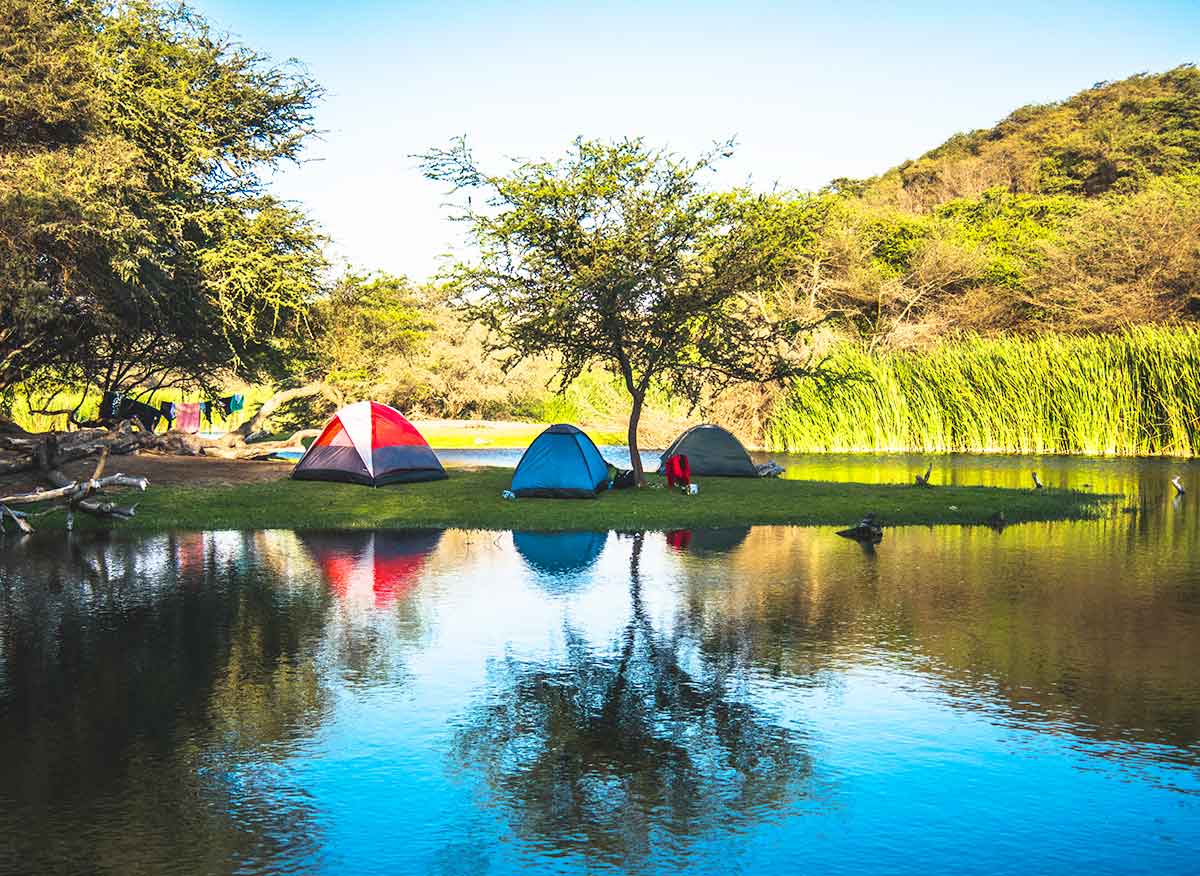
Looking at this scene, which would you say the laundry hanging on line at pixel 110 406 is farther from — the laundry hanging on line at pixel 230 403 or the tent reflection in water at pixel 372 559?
the tent reflection in water at pixel 372 559

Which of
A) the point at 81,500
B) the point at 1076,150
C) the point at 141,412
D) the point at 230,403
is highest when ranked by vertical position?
the point at 1076,150

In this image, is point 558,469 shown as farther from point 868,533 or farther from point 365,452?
point 868,533

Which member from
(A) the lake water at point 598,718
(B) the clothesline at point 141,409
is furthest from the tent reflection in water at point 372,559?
(B) the clothesline at point 141,409

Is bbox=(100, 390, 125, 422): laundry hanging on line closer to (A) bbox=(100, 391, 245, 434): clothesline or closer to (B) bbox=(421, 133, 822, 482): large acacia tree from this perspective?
(A) bbox=(100, 391, 245, 434): clothesline

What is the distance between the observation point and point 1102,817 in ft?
19.5

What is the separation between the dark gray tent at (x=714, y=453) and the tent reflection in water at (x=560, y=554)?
11.1 m

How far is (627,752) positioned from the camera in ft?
22.9

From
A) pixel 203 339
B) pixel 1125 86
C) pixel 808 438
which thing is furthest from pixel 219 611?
pixel 1125 86

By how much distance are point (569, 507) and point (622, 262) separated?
5565mm

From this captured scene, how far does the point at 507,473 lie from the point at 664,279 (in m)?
6.72

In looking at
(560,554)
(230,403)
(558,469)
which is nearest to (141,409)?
(230,403)

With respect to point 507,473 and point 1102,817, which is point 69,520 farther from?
point 1102,817

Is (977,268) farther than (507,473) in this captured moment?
Yes

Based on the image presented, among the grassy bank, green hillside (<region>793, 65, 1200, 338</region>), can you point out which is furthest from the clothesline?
green hillside (<region>793, 65, 1200, 338</region>)
